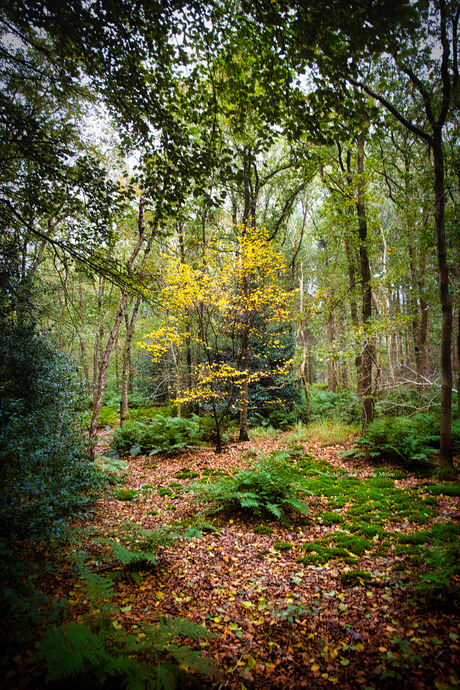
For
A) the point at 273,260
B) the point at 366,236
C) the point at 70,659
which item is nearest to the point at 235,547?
→ the point at 70,659

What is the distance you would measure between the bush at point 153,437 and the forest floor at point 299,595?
11.5 feet

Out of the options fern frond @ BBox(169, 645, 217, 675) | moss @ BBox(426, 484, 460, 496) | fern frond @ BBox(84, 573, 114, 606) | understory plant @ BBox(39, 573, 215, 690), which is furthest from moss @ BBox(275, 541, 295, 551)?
moss @ BBox(426, 484, 460, 496)

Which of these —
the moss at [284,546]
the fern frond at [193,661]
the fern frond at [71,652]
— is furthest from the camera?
the moss at [284,546]

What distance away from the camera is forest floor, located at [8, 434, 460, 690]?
6.79 feet

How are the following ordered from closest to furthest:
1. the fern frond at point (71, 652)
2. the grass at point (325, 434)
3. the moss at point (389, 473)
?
the fern frond at point (71, 652) < the moss at point (389, 473) < the grass at point (325, 434)

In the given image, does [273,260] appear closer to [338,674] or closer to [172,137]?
[172,137]

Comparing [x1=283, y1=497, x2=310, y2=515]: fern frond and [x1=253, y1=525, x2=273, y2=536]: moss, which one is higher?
[x1=283, y1=497, x2=310, y2=515]: fern frond

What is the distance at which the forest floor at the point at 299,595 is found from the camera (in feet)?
6.79

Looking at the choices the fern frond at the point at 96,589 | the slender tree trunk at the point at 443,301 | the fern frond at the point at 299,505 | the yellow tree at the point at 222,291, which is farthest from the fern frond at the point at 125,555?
the slender tree trunk at the point at 443,301

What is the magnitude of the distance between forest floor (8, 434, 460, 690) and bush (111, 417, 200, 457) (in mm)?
3490

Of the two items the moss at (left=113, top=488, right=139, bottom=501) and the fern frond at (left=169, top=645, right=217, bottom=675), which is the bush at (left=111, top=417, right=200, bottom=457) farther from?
the fern frond at (left=169, top=645, right=217, bottom=675)

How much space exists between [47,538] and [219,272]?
278 inches

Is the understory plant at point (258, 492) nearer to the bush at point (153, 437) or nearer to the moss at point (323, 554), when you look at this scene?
the moss at point (323, 554)

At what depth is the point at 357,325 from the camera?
25.2 feet
